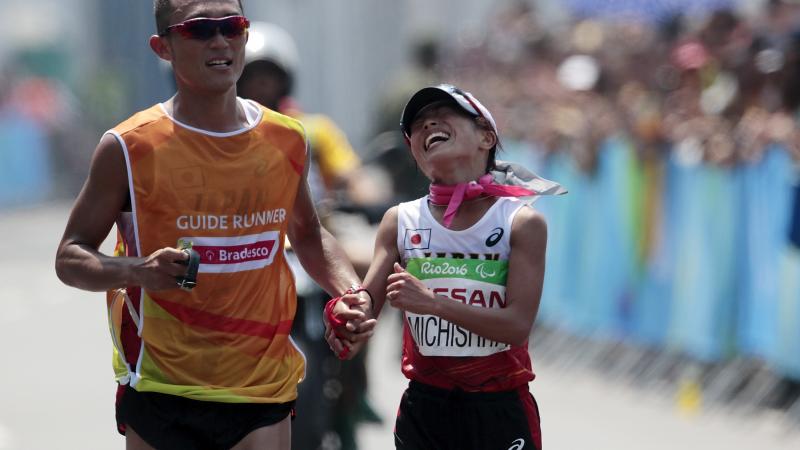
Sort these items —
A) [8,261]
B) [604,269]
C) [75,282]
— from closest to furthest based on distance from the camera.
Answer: [75,282], [604,269], [8,261]

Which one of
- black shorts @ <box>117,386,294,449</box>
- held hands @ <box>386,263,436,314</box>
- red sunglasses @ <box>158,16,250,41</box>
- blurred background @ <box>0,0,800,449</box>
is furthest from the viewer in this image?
blurred background @ <box>0,0,800,449</box>

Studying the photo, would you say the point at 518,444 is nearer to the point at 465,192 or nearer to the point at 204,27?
the point at 465,192

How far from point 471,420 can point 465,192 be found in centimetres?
66

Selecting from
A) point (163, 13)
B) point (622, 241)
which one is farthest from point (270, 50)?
point (622, 241)

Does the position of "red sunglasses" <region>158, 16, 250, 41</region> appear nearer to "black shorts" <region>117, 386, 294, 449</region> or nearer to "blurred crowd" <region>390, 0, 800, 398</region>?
"black shorts" <region>117, 386, 294, 449</region>

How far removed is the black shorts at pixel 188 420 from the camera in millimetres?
4785

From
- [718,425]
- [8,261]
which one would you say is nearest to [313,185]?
[718,425]

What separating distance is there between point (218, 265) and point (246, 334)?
0.75 feet

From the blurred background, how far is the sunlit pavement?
0.08 feet

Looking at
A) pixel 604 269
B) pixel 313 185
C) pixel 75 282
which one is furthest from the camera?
pixel 604 269

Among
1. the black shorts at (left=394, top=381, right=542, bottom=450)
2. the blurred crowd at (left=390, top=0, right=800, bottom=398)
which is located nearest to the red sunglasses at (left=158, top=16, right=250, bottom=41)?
the black shorts at (left=394, top=381, right=542, bottom=450)

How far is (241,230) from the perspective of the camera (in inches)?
188

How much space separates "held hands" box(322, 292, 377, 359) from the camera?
15.3ft

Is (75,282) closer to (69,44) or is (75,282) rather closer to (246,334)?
(246,334)
